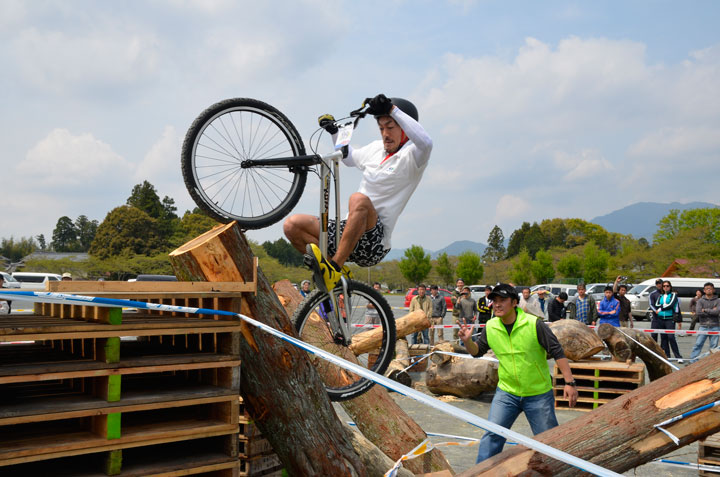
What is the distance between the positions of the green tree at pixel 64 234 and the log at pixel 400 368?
97.2 meters

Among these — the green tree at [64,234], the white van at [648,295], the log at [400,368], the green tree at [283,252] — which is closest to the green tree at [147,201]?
the green tree at [283,252]

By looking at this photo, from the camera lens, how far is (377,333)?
9453mm

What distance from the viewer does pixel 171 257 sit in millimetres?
3701

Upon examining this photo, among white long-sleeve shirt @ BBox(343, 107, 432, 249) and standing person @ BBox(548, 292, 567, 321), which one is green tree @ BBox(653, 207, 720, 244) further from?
white long-sleeve shirt @ BBox(343, 107, 432, 249)

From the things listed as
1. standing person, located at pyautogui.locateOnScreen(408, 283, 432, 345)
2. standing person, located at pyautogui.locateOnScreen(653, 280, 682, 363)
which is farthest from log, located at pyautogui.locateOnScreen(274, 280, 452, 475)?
standing person, located at pyautogui.locateOnScreen(653, 280, 682, 363)

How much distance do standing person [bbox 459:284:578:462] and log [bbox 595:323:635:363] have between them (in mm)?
6142

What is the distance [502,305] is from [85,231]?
10638cm

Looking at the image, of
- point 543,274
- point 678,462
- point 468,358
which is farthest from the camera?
point 543,274

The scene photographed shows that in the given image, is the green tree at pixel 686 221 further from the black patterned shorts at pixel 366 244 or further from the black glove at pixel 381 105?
the black glove at pixel 381 105

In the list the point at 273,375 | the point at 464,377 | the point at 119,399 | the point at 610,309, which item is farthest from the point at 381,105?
the point at 610,309

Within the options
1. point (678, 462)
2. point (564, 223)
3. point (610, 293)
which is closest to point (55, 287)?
point (678, 462)

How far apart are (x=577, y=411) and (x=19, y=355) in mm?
9061

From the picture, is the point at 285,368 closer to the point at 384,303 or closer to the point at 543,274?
the point at 384,303

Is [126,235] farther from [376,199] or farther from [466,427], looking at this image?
[376,199]
